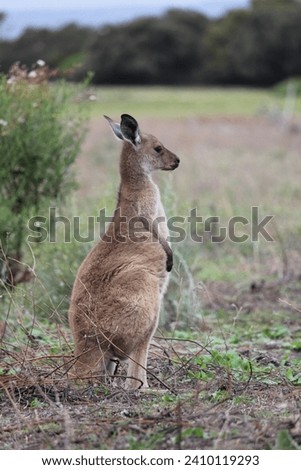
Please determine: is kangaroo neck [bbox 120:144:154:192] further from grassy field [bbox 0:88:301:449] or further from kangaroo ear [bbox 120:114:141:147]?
grassy field [bbox 0:88:301:449]

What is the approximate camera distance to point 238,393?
18.4 ft

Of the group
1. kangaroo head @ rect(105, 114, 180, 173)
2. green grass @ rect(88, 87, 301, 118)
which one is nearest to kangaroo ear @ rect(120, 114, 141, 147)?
kangaroo head @ rect(105, 114, 180, 173)

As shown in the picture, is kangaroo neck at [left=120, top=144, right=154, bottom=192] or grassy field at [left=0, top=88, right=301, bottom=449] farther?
kangaroo neck at [left=120, top=144, right=154, bottom=192]

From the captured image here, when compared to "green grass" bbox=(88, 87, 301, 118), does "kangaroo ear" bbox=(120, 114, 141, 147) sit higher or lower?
higher

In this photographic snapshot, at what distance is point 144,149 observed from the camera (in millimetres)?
6887

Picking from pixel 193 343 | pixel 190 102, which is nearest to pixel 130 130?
pixel 193 343

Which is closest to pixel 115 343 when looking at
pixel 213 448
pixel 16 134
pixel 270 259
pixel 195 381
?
pixel 195 381

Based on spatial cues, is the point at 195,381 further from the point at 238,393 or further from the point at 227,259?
the point at 227,259

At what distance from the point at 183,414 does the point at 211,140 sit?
19.1 metres

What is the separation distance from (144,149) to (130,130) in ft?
0.74

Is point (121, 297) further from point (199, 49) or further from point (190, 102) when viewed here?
Answer: point (199, 49)

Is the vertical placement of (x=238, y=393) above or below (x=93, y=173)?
above

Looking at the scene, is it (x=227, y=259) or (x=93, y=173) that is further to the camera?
(x=93, y=173)

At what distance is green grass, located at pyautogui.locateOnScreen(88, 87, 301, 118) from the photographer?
34.8 m
